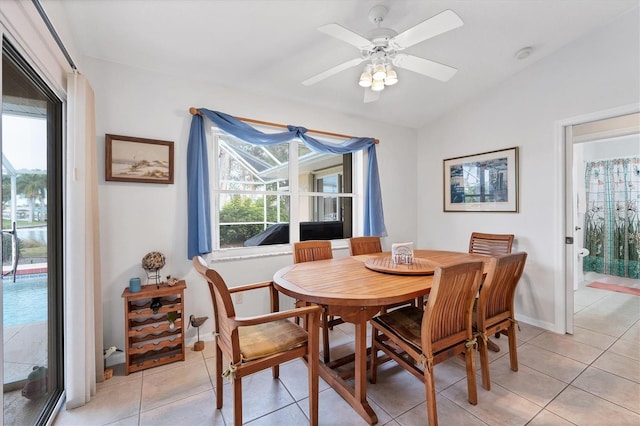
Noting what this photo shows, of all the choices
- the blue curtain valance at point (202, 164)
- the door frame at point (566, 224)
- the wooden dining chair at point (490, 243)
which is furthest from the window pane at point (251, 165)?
the door frame at point (566, 224)

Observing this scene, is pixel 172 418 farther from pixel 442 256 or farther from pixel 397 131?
pixel 397 131

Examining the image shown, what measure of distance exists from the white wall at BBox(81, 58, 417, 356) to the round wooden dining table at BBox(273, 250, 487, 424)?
106 cm

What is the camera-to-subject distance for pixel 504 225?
323 cm

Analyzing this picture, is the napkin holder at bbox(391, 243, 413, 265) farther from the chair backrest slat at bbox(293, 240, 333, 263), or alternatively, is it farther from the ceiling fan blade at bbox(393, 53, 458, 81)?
the ceiling fan blade at bbox(393, 53, 458, 81)

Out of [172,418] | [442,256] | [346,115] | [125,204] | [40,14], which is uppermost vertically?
[346,115]

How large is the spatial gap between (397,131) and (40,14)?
3.66 m

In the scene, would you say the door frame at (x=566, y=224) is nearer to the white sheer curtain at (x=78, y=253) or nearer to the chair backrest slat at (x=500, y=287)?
the chair backrest slat at (x=500, y=287)

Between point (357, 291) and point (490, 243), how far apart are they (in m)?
2.32

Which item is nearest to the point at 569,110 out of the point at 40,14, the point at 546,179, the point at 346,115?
the point at 546,179

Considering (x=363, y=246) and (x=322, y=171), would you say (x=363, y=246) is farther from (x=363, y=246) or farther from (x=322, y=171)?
(x=322, y=171)

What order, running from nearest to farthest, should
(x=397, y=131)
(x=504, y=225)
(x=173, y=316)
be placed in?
(x=173, y=316)
(x=504, y=225)
(x=397, y=131)

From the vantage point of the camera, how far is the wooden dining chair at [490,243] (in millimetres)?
2987

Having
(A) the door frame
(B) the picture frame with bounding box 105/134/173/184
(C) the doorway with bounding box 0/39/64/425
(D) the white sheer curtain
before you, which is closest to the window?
(B) the picture frame with bounding box 105/134/173/184

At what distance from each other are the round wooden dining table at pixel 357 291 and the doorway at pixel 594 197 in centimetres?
178
